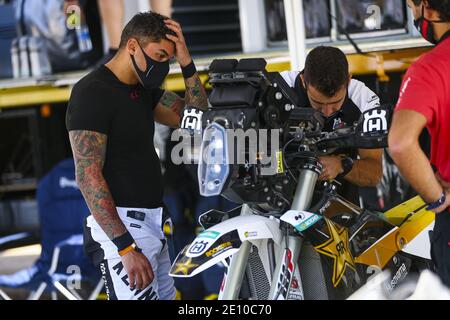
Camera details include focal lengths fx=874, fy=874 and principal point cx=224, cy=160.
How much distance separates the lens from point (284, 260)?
299 centimetres

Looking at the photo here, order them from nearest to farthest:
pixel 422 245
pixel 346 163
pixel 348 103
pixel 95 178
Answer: pixel 346 163, pixel 95 178, pixel 422 245, pixel 348 103

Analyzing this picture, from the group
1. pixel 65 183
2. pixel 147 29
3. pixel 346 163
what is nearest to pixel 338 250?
pixel 346 163

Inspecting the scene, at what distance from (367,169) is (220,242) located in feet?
3.29

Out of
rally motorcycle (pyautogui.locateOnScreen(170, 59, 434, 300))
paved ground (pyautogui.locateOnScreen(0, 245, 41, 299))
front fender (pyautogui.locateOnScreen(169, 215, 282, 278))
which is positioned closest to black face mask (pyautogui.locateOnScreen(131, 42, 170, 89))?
rally motorcycle (pyautogui.locateOnScreen(170, 59, 434, 300))

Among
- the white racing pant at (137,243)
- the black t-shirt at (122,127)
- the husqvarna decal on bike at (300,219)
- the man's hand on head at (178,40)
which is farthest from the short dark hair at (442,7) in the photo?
the white racing pant at (137,243)

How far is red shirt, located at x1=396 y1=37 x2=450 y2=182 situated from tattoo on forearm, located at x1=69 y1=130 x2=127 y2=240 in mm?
1248

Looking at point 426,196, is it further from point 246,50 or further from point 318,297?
point 246,50

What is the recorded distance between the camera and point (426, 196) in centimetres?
292

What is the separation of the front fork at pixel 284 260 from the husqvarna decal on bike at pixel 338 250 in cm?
10

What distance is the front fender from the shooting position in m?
2.95

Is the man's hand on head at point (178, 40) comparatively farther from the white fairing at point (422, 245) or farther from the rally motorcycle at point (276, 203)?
the white fairing at point (422, 245)

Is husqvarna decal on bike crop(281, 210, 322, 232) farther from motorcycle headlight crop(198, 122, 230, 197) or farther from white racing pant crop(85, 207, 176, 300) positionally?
white racing pant crop(85, 207, 176, 300)

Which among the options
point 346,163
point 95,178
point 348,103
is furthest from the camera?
point 348,103

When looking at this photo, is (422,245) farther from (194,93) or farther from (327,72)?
(194,93)
